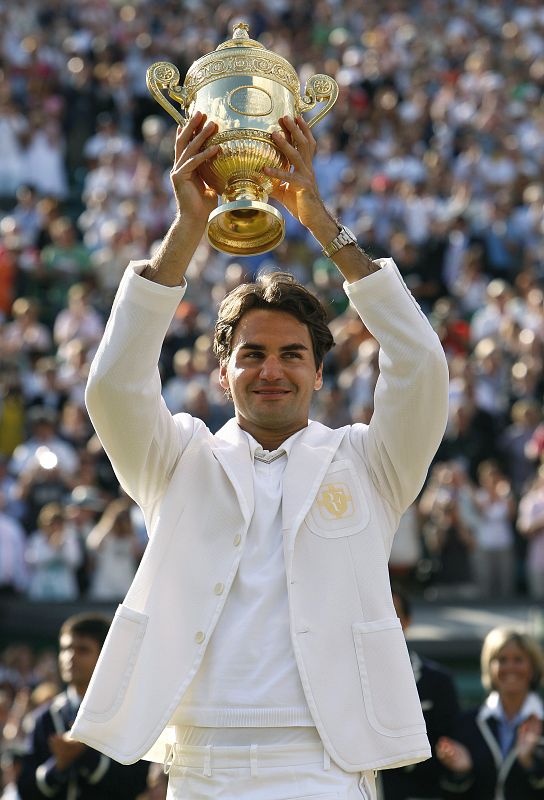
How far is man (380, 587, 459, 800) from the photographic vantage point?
6.58m

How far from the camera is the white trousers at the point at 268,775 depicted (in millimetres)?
3688

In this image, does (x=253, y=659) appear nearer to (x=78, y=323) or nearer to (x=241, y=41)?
(x=241, y=41)

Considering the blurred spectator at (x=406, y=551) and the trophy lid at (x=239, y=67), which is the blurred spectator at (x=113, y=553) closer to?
the blurred spectator at (x=406, y=551)

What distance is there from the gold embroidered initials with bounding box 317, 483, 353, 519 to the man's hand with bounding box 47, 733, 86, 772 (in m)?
2.78

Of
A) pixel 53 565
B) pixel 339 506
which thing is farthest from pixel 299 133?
pixel 53 565

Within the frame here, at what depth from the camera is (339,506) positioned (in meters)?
4.01

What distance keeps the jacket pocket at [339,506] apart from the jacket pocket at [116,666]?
49 cm

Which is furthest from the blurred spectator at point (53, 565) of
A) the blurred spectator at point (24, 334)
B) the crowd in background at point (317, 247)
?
the blurred spectator at point (24, 334)

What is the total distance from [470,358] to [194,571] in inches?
412

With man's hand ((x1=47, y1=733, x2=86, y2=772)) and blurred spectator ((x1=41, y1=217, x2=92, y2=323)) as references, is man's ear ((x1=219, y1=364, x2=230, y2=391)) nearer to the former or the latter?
man's hand ((x1=47, y1=733, x2=86, y2=772))

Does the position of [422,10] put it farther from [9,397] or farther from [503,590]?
[503,590]

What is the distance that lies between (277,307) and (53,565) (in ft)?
25.0

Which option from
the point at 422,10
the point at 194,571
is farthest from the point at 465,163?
the point at 194,571

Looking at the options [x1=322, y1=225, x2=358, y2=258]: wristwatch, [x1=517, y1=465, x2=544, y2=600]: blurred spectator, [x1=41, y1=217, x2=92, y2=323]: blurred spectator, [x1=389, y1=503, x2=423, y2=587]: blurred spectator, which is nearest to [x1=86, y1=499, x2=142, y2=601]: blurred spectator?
[x1=389, y1=503, x2=423, y2=587]: blurred spectator
